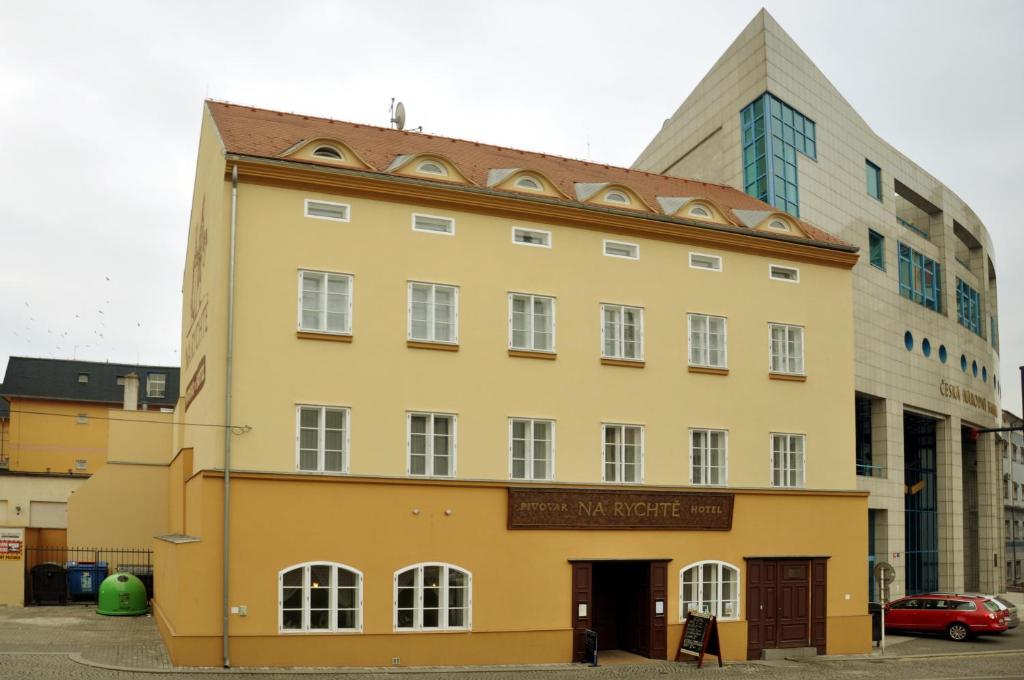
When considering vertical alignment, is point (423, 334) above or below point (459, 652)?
above

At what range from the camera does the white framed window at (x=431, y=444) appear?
965 inches

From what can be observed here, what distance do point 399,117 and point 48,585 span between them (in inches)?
718

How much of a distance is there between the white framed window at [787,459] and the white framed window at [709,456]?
1.63 meters

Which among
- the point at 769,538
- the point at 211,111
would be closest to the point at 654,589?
the point at 769,538

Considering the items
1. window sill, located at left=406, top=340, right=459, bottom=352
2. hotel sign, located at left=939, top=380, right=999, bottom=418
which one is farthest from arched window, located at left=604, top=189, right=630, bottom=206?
hotel sign, located at left=939, top=380, right=999, bottom=418

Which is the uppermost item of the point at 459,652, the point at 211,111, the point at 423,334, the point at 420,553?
the point at 211,111

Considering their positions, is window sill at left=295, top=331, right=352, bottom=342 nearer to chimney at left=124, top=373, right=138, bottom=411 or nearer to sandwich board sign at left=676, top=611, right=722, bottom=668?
sandwich board sign at left=676, top=611, right=722, bottom=668

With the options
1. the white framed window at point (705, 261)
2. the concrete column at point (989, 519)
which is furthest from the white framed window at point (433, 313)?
the concrete column at point (989, 519)

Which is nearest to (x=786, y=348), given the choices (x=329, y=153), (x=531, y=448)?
(x=531, y=448)

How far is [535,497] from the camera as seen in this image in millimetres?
25344

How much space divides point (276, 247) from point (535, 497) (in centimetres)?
853

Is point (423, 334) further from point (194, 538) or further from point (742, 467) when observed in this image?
point (742, 467)

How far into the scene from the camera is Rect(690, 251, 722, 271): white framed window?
94.5 ft

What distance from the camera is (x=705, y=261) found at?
29.0 meters
